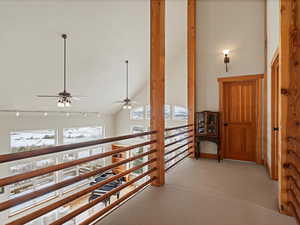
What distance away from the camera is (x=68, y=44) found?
417 centimetres

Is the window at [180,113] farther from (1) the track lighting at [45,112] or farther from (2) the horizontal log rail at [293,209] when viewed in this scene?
(2) the horizontal log rail at [293,209]

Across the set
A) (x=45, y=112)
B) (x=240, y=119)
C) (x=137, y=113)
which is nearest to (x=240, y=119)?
(x=240, y=119)

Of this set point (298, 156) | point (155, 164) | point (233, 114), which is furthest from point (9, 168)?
point (298, 156)

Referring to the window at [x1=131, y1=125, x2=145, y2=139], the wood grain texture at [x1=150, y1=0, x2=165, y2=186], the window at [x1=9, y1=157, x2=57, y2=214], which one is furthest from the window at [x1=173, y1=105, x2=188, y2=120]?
the window at [x1=9, y1=157, x2=57, y2=214]

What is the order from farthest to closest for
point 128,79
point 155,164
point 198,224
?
point 128,79, point 155,164, point 198,224

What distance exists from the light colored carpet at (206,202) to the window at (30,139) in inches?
207

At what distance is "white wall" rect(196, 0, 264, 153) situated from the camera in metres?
3.98

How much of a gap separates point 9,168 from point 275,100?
739 cm

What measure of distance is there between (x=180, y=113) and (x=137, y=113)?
2259 mm

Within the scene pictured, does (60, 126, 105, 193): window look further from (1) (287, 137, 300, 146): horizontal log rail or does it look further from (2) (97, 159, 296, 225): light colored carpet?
(1) (287, 137, 300, 146): horizontal log rail

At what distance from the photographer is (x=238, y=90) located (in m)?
4.21

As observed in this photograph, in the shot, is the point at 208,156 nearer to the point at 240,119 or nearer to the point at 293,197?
the point at 240,119

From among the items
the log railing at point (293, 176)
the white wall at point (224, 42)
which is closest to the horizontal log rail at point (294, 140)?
the log railing at point (293, 176)

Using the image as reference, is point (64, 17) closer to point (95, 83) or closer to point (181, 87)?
point (95, 83)
